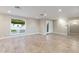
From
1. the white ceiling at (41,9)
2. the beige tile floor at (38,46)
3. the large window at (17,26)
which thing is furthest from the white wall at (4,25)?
the beige tile floor at (38,46)

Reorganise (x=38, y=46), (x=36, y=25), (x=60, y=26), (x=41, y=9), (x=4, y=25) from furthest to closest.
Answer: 1. (x=36, y=25)
2. (x=60, y=26)
3. (x=4, y=25)
4. (x=41, y=9)
5. (x=38, y=46)

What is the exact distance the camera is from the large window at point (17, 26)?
1176 centimetres

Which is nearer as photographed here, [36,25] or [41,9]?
[41,9]

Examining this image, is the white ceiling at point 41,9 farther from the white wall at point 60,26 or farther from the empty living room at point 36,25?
the white wall at point 60,26

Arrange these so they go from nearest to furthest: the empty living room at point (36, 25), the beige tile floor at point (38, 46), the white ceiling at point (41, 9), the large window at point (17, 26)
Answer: the beige tile floor at point (38, 46) < the white ceiling at point (41, 9) < the empty living room at point (36, 25) < the large window at point (17, 26)

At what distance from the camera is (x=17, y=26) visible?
12.3 m

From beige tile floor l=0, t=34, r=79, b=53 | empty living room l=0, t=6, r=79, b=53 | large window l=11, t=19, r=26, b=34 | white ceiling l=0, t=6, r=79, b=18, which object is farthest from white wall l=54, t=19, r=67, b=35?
beige tile floor l=0, t=34, r=79, b=53

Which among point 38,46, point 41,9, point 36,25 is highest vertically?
point 41,9

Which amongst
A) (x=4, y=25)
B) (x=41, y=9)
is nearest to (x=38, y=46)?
(x=41, y=9)

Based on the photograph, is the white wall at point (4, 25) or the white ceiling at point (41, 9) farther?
the white wall at point (4, 25)

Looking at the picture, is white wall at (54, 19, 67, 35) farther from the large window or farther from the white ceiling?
the large window

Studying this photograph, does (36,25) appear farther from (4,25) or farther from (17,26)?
(4,25)
